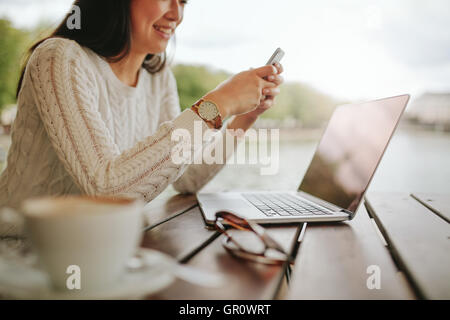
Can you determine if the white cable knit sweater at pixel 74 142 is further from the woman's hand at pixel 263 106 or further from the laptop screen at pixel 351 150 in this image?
the laptop screen at pixel 351 150

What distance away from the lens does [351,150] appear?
0.77m

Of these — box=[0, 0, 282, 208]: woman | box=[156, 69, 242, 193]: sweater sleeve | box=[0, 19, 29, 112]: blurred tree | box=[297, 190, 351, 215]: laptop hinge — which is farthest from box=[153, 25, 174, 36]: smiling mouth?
box=[0, 19, 29, 112]: blurred tree

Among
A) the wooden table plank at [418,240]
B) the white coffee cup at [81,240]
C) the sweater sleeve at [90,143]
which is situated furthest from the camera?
the sweater sleeve at [90,143]

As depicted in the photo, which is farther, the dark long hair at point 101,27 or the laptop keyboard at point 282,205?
the dark long hair at point 101,27

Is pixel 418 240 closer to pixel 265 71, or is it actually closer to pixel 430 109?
pixel 265 71

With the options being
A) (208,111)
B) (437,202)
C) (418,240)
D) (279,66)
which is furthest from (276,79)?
(437,202)

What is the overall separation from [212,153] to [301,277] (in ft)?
2.18

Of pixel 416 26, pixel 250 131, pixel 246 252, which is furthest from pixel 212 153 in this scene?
pixel 416 26

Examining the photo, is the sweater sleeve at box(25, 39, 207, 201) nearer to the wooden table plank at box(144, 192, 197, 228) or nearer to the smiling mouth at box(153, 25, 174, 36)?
Answer: the wooden table plank at box(144, 192, 197, 228)

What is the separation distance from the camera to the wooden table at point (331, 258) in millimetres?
344

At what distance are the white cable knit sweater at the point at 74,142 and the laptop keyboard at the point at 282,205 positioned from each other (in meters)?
0.19

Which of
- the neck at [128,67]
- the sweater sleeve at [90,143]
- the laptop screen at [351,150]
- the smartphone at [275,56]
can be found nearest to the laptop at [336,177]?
the laptop screen at [351,150]

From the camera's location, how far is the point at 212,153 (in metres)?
1.01

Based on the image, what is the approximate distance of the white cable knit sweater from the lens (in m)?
0.61
